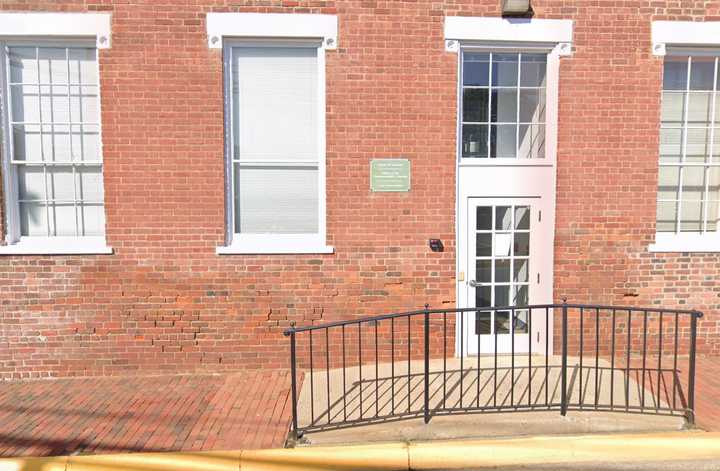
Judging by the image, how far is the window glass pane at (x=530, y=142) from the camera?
5.80 metres

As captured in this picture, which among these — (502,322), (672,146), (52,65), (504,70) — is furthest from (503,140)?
(52,65)

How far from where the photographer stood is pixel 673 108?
5902 millimetres

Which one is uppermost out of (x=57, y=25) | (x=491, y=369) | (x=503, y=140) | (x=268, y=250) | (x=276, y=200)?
(x=57, y=25)

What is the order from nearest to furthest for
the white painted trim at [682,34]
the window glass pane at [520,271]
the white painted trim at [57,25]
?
the white painted trim at [57,25]
the white painted trim at [682,34]
the window glass pane at [520,271]

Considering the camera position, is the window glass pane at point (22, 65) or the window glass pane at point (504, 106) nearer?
the window glass pane at point (22, 65)

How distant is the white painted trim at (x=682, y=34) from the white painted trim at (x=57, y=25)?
6.32 m

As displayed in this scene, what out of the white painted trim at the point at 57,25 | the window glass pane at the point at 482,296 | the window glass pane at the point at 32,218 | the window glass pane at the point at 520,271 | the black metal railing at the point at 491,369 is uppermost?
the white painted trim at the point at 57,25

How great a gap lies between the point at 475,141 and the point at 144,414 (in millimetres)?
4714

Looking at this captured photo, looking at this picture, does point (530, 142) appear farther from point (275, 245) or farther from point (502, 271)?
point (275, 245)

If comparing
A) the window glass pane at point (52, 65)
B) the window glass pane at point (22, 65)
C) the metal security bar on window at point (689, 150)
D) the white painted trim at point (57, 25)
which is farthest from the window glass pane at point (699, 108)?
the window glass pane at point (22, 65)

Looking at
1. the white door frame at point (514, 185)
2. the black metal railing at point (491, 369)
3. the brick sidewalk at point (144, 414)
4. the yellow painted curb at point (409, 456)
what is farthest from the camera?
the white door frame at point (514, 185)

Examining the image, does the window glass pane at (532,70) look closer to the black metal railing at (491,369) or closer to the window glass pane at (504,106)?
the window glass pane at (504,106)

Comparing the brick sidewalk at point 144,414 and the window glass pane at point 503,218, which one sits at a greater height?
the window glass pane at point 503,218

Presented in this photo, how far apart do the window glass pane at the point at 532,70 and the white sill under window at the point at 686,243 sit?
2421 millimetres
